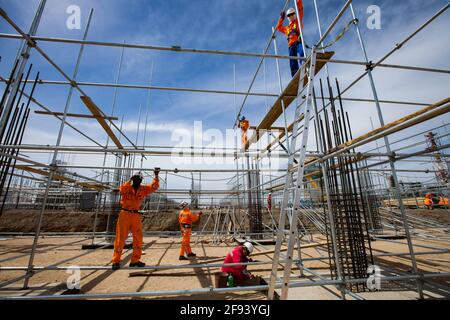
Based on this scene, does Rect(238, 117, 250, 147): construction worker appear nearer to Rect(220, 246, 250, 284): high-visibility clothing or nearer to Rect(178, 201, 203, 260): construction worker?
Rect(178, 201, 203, 260): construction worker

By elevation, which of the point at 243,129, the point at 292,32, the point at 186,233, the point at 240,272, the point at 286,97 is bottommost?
the point at 240,272

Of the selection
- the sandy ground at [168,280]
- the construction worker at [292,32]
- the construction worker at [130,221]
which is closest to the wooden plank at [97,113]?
the construction worker at [130,221]

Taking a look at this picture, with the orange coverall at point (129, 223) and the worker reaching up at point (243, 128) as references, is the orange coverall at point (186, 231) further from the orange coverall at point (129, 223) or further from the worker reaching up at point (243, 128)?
the worker reaching up at point (243, 128)

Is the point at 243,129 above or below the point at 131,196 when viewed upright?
above

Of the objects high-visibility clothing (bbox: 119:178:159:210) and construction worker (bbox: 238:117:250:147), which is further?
construction worker (bbox: 238:117:250:147)

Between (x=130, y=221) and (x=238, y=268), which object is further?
(x=130, y=221)

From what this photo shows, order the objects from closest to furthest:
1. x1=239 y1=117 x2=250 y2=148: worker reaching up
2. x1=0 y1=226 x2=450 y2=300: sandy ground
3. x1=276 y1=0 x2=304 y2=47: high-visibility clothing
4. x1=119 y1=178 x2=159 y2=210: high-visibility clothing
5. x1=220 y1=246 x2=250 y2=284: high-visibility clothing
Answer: x1=0 y1=226 x2=450 y2=300: sandy ground → x1=220 y1=246 x2=250 y2=284: high-visibility clothing → x1=119 y1=178 x2=159 y2=210: high-visibility clothing → x1=276 y1=0 x2=304 y2=47: high-visibility clothing → x1=239 y1=117 x2=250 y2=148: worker reaching up

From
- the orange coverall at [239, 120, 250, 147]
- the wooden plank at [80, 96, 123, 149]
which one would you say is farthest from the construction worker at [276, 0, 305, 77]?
the wooden plank at [80, 96, 123, 149]

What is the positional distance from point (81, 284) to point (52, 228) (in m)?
10.7

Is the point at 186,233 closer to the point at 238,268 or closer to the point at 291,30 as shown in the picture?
the point at 238,268

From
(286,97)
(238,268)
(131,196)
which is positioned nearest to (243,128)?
(286,97)

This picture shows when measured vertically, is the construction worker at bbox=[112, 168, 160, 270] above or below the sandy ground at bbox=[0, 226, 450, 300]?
above
